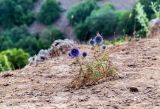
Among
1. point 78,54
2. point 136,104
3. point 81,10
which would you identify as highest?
point 81,10

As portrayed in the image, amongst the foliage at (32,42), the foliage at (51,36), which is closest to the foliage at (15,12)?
the foliage at (32,42)

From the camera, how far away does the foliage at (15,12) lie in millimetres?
36062

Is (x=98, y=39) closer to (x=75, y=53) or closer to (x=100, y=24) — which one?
(x=75, y=53)

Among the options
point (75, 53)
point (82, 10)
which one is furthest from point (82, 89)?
point (82, 10)

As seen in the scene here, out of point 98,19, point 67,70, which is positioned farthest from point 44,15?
point 67,70

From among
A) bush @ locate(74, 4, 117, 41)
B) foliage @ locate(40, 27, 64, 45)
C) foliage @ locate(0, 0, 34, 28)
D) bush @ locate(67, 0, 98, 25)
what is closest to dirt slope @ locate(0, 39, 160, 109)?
foliage @ locate(40, 27, 64, 45)

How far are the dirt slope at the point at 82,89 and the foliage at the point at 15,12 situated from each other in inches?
1224

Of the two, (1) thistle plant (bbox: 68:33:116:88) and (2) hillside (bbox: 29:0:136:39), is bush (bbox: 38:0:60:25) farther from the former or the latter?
(1) thistle plant (bbox: 68:33:116:88)

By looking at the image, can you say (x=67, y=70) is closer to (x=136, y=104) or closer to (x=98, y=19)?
(x=136, y=104)

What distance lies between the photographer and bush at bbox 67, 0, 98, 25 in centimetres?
3228

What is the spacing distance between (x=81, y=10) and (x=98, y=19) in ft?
20.0

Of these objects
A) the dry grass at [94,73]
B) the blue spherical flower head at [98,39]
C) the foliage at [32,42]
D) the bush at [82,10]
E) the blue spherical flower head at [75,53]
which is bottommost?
the dry grass at [94,73]

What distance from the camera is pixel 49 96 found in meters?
3.32

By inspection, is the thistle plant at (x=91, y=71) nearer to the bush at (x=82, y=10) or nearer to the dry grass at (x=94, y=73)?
the dry grass at (x=94, y=73)
